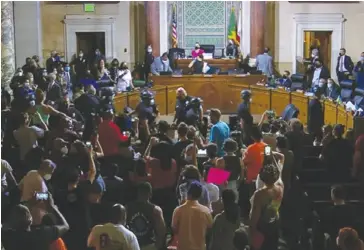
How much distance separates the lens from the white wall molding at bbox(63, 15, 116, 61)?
70.3 ft

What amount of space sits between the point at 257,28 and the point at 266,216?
15.8 m

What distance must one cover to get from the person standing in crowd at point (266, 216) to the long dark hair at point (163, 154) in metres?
1.42

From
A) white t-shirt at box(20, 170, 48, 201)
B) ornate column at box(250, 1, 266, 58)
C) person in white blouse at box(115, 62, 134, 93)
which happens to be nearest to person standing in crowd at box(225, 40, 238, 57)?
ornate column at box(250, 1, 266, 58)

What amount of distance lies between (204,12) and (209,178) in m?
15.4

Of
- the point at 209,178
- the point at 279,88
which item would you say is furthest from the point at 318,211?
the point at 279,88

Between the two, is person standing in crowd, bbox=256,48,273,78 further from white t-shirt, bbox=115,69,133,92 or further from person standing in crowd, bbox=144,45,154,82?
white t-shirt, bbox=115,69,133,92

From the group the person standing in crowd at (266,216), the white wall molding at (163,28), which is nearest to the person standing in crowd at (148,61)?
the white wall molding at (163,28)

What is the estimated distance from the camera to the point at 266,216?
6.16m

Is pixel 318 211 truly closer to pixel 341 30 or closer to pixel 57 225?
pixel 57 225

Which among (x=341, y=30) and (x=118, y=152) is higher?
(x=341, y=30)

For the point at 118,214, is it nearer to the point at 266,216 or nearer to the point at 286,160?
the point at 266,216

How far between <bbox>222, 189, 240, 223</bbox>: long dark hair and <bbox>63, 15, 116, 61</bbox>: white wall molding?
15940 millimetres

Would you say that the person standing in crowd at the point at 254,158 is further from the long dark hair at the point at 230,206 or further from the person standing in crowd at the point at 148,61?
the person standing in crowd at the point at 148,61

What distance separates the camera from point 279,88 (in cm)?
1661
